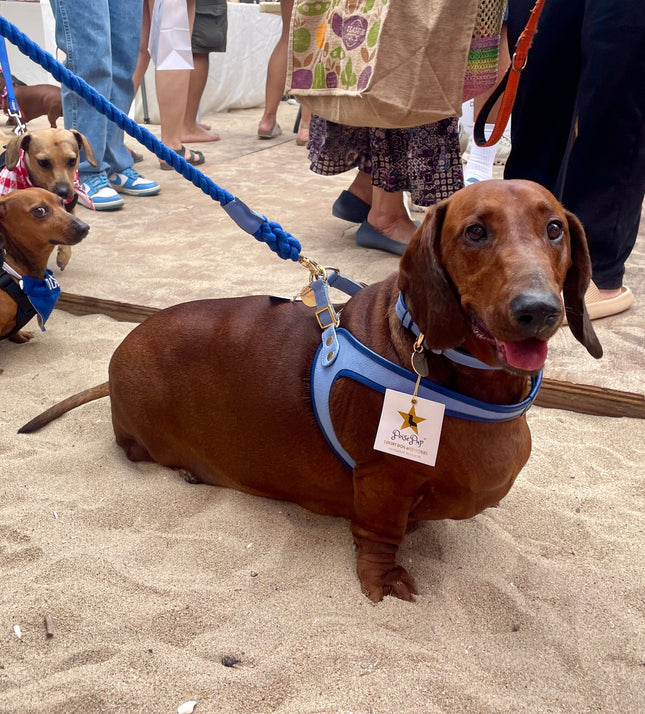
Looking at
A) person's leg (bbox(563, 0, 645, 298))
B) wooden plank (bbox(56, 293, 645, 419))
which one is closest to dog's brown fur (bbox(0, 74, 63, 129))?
person's leg (bbox(563, 0, 645, 298))

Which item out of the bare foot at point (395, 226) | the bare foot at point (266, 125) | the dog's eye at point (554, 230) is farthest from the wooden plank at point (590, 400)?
the bare foot at point (266, 125)

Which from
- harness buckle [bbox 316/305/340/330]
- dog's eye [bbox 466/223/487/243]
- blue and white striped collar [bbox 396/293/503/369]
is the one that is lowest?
harness buckle [bbox 316/305/340/330]

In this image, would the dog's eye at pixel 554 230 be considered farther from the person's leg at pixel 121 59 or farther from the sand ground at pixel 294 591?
the person's leg at pixel 121 59

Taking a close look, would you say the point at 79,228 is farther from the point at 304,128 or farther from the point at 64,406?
the point at 304,128

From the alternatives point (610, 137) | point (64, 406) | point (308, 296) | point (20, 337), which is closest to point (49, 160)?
point (20, 337)

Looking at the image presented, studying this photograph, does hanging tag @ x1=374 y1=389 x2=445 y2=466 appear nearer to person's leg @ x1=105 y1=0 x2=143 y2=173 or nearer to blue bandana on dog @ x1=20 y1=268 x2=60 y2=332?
blue bandana on dog @ x1=20 y1=268 x2=60 y2=332

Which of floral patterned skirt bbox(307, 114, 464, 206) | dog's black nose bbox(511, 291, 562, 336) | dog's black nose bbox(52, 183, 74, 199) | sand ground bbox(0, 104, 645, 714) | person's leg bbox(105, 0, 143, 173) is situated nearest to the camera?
dog's black nose bbox(511, 291, 562, 336)

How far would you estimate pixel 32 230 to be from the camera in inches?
122

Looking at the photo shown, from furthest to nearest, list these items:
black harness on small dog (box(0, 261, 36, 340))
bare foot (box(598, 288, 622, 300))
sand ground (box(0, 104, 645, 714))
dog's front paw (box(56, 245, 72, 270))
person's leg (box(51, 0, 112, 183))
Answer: person's leg (box(51, 0, 112, 183)) < dog's front paw (box(56, 245, 72, 270)) < bare foot (box(598, 288, 622, 300)) < black harness on small dog (box(0, 261, 36, 340)) < sand ground (box(0, 104, 645, 714))

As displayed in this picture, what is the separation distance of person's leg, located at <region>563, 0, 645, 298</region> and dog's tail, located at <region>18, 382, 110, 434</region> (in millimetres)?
2243

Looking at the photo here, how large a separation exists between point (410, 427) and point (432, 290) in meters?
0.33

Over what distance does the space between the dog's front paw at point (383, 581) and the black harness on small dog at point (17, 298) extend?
200 cm

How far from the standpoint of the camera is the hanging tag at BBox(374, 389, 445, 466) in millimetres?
1552

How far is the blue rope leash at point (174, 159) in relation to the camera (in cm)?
201
